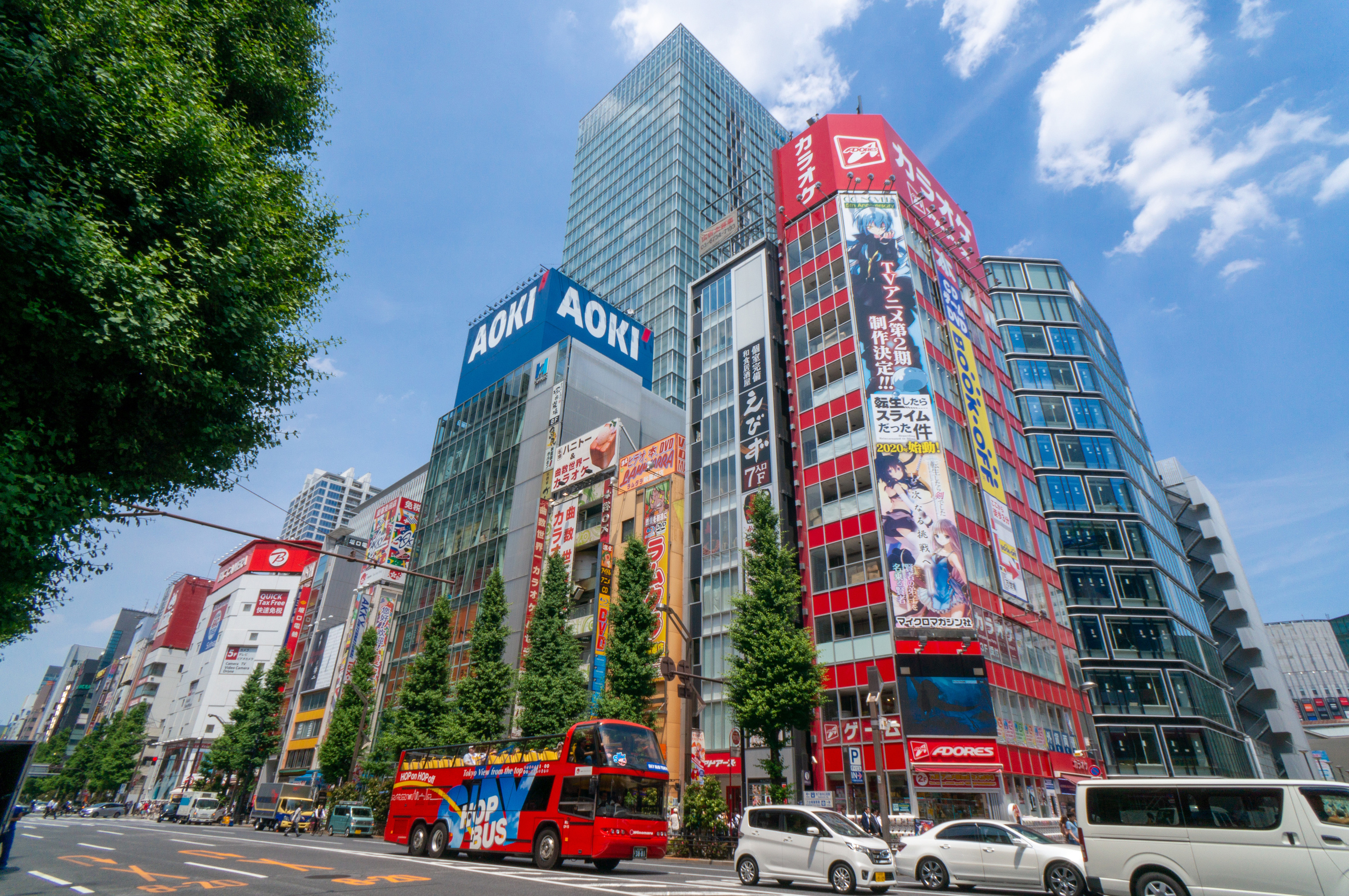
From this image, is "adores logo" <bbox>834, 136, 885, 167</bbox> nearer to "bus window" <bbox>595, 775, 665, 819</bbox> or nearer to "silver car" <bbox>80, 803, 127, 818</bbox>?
"bus window" <bbox>595, 775, 665, 819</bbox>

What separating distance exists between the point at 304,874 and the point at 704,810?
16.9 meters

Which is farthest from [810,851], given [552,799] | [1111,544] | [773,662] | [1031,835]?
[1111,544]

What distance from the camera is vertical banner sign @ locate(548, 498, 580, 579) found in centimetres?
4378

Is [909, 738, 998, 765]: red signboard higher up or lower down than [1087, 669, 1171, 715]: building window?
lower down

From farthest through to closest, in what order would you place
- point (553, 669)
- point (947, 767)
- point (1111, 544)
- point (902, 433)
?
point (1111, 544)
point (902, 433)
point (553, 669)
point (947, 767)

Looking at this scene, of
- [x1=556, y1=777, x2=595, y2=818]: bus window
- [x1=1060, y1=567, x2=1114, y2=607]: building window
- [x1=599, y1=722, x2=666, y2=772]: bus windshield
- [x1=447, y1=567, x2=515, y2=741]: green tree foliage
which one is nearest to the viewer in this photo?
[x1=556, y1=777, x2=595, y2=818]: bus window

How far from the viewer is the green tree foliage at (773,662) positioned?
2609cm

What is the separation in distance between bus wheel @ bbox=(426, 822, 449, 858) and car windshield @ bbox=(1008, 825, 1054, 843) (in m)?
16.1

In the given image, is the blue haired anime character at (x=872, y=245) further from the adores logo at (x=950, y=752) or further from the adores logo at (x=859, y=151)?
the adores logo at (x=950, y=752)

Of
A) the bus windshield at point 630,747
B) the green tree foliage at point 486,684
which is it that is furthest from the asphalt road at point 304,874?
the green tree foliage at point 486,684

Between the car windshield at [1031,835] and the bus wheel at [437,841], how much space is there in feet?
52.7

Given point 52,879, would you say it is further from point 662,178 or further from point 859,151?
point 662,178

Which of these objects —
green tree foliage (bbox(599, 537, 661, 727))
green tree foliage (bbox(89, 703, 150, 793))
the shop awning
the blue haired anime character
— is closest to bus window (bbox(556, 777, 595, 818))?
green tree foliage (bbox(599, 537, 661, 727))

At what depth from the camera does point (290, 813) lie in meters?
44.8
